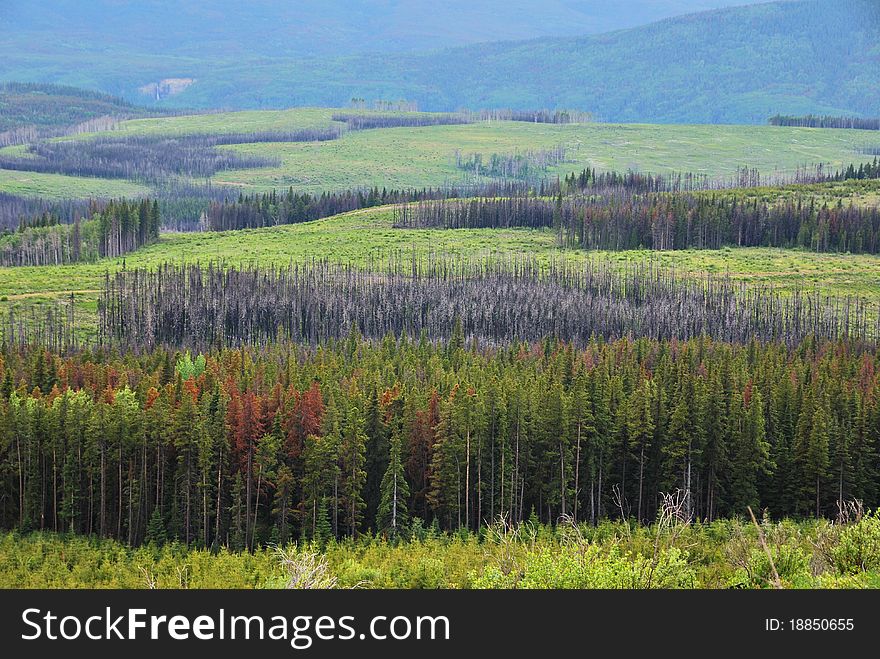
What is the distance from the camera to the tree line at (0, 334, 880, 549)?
222 feet

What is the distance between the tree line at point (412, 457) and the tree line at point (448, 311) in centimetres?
4283

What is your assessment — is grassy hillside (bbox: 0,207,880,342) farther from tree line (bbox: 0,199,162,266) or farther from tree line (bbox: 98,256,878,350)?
tree line (bbox: 98,256,878,350)

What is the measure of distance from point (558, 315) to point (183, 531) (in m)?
67.4

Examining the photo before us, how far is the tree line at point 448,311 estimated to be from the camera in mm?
123688

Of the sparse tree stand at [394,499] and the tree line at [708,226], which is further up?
the tree line at [708,226]

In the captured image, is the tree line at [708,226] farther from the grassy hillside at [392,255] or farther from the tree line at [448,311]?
the tree line at [448,311]

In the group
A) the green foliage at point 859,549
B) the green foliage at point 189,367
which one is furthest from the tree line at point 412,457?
the green foliage at point 859,549

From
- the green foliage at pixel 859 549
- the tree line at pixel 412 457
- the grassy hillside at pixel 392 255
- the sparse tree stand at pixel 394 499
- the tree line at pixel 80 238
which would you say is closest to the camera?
the green foliage at pixel 859 549

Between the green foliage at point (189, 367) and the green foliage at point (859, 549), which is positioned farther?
the green foliage at point (189, 367)

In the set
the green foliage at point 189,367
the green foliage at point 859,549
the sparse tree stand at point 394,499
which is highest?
the green foliage at point 859,549

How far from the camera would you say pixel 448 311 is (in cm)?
13188

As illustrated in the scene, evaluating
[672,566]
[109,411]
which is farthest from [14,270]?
[672,566]

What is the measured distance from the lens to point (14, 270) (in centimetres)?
16100
